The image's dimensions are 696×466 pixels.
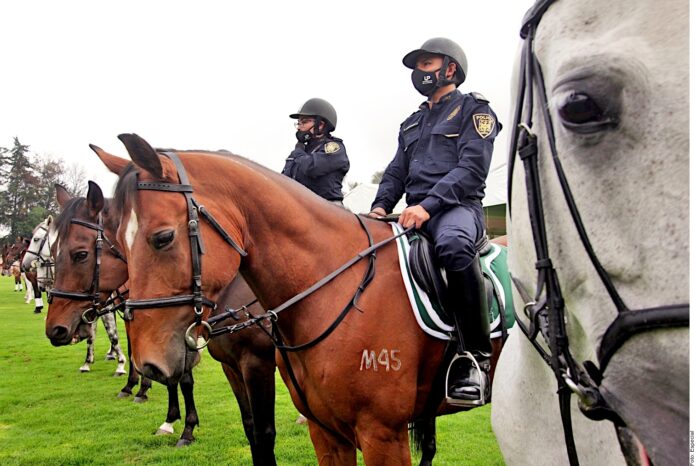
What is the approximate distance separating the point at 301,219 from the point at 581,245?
210 cm

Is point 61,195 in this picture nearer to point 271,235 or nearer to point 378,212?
point 378,212

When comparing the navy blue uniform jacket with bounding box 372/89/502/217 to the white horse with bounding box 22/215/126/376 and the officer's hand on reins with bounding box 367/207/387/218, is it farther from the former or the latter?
the white horse with bounding box 22/215/126/376

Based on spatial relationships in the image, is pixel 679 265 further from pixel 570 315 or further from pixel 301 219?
pixel 301 219

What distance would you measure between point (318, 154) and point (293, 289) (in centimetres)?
218

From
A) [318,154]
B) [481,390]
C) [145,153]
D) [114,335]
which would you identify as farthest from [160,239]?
[114,335]

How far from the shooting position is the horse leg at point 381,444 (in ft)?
9.00

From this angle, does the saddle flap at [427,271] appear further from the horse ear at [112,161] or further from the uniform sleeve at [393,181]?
the horse ear at [112,161]

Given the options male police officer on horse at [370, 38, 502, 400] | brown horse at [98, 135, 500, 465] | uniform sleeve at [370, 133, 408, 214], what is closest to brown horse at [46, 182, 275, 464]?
brown horse at [98, 135, 500, 465]

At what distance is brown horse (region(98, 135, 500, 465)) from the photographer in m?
2.69

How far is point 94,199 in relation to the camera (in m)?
→ 5.95

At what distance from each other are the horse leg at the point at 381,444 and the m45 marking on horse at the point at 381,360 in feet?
1.00

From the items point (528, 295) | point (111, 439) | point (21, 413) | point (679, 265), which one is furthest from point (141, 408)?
point (679, 265)

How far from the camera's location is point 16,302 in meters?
23.0

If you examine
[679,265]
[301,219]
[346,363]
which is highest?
[301,219]
